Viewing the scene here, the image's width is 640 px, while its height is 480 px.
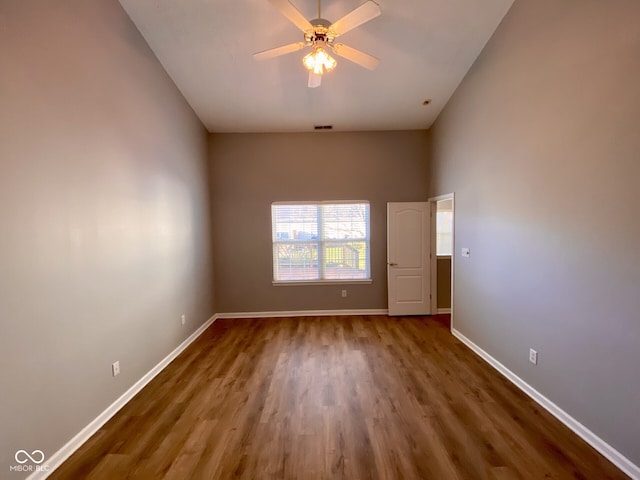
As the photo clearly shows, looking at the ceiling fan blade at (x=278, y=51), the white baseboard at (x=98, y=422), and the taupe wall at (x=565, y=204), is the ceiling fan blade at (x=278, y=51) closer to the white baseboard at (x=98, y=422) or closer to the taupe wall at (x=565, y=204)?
the taupe wall at (x=565, y=204)

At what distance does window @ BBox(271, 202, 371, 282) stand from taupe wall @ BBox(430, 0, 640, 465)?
204cm

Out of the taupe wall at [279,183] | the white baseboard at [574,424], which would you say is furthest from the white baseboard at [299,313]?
the white baseboard at [574,424]

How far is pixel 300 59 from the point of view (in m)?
3.49

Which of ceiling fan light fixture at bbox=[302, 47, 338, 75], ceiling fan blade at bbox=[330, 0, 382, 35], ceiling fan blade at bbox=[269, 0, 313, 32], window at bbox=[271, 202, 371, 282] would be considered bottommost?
window at bbox=[271, 202, 371, 282]

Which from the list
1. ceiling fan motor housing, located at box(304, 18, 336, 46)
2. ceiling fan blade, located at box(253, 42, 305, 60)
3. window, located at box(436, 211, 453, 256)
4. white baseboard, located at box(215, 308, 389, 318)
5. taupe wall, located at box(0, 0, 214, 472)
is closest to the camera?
taupe wall, located at box(0, 0, 214, 472)

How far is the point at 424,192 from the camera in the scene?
16.8ft

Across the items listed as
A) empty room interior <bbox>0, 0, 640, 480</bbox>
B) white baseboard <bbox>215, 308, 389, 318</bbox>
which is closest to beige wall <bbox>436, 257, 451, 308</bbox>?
empty room interior <bbox>0, 0, 640, 480</bbox>

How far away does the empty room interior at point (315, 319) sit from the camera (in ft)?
6.01

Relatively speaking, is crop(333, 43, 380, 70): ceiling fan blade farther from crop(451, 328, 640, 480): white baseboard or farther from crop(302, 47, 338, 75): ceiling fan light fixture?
crop(451, 328, 640, 480): white baseboard

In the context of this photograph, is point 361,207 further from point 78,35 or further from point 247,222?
point 78,35

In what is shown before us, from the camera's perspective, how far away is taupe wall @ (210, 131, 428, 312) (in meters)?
5.00

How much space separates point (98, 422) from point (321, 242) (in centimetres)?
367

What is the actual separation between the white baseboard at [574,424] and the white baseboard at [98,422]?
143 inches

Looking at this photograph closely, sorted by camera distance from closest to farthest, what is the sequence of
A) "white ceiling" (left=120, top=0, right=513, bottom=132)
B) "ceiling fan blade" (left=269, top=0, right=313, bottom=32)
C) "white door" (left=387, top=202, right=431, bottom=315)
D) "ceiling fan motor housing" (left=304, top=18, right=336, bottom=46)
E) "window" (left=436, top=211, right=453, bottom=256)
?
"ceiling fan blade" (left=269, top=0, right=313, bottom=32) → "ceiling fan motor housing" (left=304, top=18, right=336, bottom=46) → "white ceiling" (left=120, top=0, right=513, bottom=132) → "white door" (left=387, top=202, right=431, bottom=315) → "window" (left=436, top=211, right=453, bottom=256)
